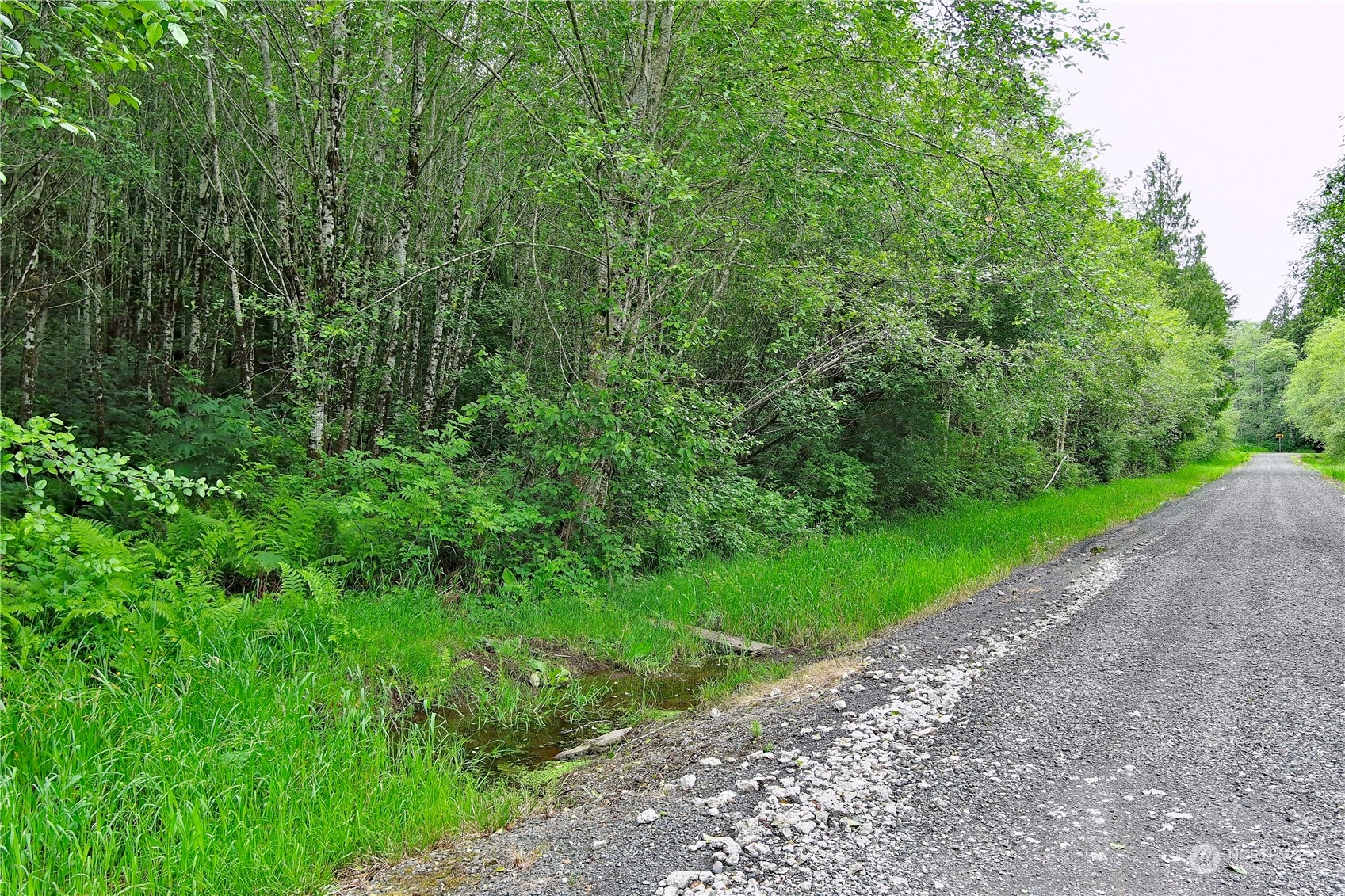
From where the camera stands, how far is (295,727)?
3955mm

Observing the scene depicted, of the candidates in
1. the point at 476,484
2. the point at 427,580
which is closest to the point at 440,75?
the point at 476,484

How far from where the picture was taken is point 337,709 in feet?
14.9

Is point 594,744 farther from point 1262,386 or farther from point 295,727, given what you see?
point 1262,386

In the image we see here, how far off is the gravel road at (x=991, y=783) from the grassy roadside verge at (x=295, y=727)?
431 mm

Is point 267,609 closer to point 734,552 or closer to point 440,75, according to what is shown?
point 734,552

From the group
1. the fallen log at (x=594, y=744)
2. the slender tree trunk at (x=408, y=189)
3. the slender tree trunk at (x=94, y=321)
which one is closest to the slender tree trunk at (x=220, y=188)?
the slender tree trunk at (x=94, y=321)

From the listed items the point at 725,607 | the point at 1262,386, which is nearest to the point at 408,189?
the point at 725,607

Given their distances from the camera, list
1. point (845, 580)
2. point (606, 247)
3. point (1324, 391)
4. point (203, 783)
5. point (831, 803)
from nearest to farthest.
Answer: point (203, 783) → point (831, 803) → point (606, 247) → point (845, 580) → point (1324, 391)

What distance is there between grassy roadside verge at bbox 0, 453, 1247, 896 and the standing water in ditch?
0.12m

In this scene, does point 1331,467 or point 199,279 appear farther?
point 1331,467

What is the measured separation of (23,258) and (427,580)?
10.1 metres

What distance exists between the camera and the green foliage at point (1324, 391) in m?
35.5

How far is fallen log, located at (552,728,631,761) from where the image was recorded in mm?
4781

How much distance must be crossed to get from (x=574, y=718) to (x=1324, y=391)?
1901 inches
